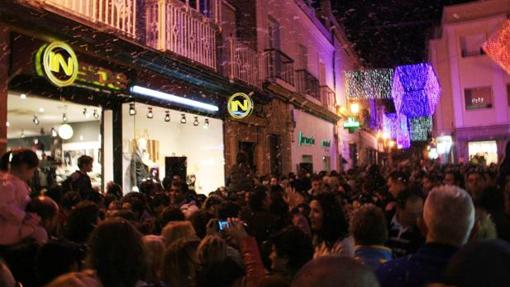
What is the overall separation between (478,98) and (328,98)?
13423 mm

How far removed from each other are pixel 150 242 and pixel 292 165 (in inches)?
600

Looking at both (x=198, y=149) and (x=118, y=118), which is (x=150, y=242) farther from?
(x=198, y=149)

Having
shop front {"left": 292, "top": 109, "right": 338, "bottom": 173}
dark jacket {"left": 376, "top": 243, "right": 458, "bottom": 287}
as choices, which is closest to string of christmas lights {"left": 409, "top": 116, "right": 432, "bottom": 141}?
shop front {"left": 292, "top": 109, "right": 338, "bottom": 173}

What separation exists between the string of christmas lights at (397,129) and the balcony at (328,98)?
22.3m

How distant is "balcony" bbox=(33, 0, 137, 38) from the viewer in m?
7.50

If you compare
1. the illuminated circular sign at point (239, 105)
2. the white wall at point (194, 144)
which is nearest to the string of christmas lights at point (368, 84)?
the illuminated circular sign at point (239, 105)

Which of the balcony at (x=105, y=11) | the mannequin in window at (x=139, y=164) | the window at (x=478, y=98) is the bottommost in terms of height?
the mannequin in window at (x=139, y=164)

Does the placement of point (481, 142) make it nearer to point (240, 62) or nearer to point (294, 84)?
point (294, 84)

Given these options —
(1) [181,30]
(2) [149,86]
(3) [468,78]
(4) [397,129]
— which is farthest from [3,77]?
(4) [397,129]

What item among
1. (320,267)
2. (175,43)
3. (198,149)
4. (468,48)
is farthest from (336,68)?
(320,267)

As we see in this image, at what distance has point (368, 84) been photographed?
31.1m

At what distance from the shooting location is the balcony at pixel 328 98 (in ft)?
82.0

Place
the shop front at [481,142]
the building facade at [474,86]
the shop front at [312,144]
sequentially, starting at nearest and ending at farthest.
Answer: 1. the shop front at [312,144]
2. the shop front at [481,142]
3. the building facade at [474,86]

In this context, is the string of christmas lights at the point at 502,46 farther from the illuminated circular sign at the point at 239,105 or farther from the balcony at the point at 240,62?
the illuminated circular sign at the point at 239,105
